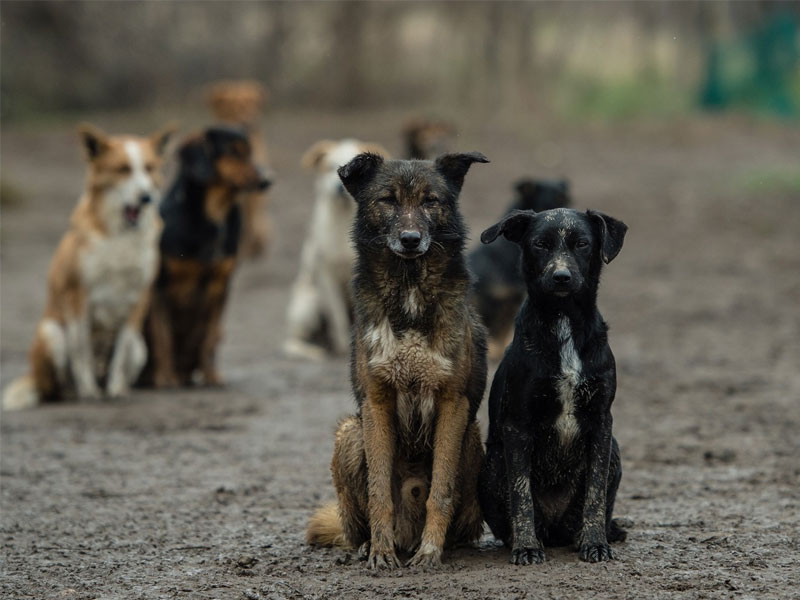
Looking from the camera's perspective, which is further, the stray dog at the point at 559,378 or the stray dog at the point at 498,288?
the stray dog at the point at 498,288

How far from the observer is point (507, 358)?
479 centimetres

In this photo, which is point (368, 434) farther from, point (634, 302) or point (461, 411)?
point (634, 302)

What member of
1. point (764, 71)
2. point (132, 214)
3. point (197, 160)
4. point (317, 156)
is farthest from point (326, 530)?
point (764, 71)

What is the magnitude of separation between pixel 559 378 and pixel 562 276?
409mm

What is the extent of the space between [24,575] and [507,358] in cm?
217

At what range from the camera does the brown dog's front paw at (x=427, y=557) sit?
15.5 feet

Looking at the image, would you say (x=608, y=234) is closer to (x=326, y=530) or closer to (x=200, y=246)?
(x=326, y=530)

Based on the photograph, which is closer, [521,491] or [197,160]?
[521,491]

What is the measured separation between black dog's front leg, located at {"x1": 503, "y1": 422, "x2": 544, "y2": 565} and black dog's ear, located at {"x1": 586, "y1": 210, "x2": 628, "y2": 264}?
2.48ft

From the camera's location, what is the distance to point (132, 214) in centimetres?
906

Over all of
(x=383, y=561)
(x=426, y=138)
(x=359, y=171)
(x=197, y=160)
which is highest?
(x=426, y=138)

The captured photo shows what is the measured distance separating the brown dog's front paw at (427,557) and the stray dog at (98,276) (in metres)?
4.96

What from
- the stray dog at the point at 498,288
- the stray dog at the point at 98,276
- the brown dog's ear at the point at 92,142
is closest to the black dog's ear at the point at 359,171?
the stray dog at the point at 98,276

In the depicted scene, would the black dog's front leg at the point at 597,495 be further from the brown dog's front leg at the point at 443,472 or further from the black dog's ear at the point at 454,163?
the black dog's ear at the point at 454,163
